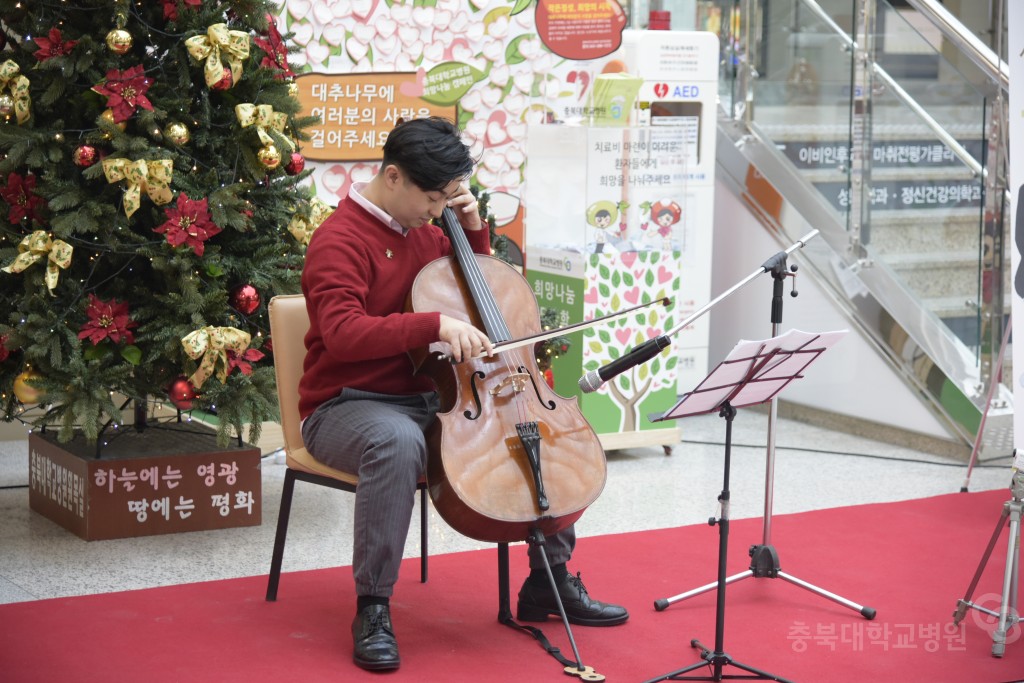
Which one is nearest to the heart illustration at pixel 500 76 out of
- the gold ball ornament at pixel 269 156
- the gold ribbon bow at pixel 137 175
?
the gold ball ornament at pixel 269 156

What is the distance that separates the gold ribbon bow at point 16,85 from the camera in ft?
10.9

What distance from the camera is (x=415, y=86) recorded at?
471cm

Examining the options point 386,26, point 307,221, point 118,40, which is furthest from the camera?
point 386,26

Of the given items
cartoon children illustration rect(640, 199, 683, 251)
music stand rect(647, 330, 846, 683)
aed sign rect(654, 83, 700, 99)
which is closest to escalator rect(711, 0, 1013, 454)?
aed sign rect(654, 83, 700, 99)

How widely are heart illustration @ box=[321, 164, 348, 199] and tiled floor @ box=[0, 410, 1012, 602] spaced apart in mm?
993

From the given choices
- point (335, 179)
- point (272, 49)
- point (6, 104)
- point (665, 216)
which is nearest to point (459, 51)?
point (335, 179)

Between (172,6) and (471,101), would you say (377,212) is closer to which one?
(172,6)

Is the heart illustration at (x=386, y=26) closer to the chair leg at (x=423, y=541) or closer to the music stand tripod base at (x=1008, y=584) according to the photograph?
the chair leg at (x=423, y=541)

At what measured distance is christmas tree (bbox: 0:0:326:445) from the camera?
11.0ft

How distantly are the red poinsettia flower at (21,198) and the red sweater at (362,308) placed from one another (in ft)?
3.20

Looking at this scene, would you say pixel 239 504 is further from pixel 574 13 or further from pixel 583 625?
pixel 574 13

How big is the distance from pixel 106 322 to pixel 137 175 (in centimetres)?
39

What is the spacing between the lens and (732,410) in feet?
8.84

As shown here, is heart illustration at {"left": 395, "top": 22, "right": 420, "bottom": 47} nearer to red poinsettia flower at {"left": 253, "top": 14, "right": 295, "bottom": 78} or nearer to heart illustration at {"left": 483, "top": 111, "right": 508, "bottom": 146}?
heart illustration at {"left": 483, "top": 111, "right": 508, "bottom": 146}
